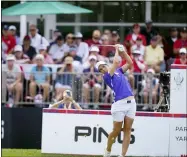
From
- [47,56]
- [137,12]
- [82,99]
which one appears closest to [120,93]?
[82,99]

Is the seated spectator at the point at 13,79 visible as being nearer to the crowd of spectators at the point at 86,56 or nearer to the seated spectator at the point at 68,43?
the crowd of spectators at the point at 86,56

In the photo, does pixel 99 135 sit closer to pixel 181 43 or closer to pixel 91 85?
pixel 91 85

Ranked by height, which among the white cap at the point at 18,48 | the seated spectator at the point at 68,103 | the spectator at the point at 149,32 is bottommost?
the seated spectator at the point at 68,103

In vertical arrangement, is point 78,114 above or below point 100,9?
below

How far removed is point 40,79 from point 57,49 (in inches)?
61.0

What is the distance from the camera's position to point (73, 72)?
1703cm

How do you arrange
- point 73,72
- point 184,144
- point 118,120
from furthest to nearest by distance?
1. point 73,72
2. point 184,144
3. point 118,120

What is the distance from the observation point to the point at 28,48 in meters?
18.3

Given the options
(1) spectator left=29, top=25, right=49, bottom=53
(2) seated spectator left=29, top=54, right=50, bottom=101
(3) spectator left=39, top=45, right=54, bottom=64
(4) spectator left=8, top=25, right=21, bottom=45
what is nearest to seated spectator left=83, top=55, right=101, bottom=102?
(2) seated spectator left=29, top=54, right=50, bottom=101

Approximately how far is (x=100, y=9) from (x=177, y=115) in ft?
23.4

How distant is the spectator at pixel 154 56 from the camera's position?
17547mm

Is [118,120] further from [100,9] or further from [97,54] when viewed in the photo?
[100,9]

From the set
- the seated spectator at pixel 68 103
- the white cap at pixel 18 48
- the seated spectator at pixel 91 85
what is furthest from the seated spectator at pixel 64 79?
the seated spectator at pixel 68 103

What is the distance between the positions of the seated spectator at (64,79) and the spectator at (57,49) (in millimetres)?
1083
